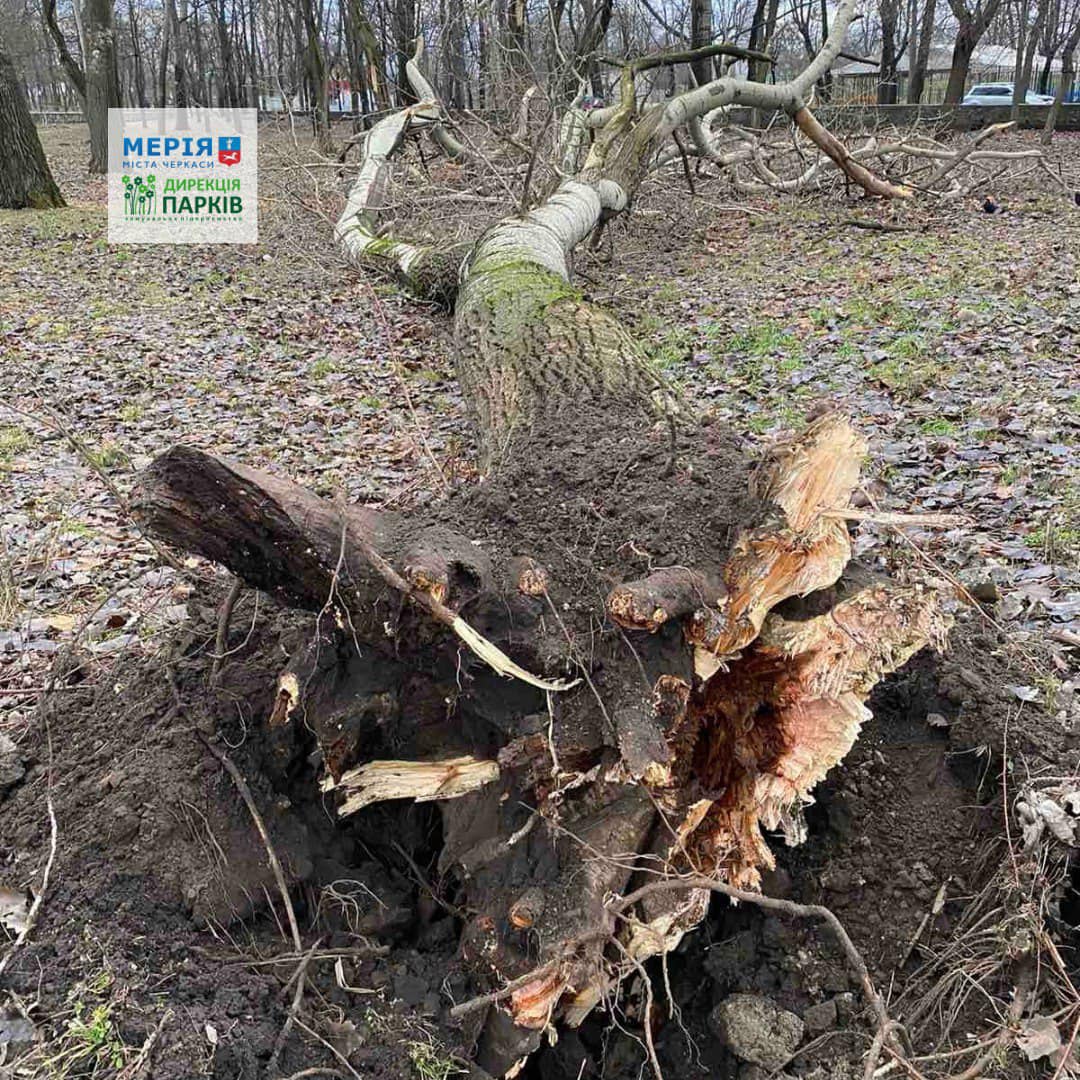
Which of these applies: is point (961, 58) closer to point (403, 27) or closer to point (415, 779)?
point (403, 27)

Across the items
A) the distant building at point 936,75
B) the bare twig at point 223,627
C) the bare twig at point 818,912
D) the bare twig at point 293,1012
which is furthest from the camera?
the distant building at point 936,75

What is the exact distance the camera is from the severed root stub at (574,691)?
2102 millimetres

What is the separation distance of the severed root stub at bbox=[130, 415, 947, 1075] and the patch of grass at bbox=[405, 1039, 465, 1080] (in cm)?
10

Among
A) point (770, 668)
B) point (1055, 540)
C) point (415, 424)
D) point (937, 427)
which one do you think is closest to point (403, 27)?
point (415, 424)

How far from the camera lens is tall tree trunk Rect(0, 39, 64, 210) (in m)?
12.5

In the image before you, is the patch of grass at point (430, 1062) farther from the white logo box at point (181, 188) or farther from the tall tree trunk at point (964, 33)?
the tall tree trunk at point (964, 33)

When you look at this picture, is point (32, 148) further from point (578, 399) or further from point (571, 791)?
point (571, 791)

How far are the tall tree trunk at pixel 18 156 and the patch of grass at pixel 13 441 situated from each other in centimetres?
916

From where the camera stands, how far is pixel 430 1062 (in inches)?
82.0

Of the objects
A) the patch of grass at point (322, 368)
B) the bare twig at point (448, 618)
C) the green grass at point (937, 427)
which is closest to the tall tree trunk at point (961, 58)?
the patch of grass at point (322, 368)

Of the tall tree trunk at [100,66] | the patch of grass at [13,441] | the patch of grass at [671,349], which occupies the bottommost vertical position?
the patch of grass at [13,441]

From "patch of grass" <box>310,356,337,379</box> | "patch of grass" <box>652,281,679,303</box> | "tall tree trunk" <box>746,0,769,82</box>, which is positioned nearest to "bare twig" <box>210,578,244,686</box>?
"patch of grass" <box>310,356,337,379</box>

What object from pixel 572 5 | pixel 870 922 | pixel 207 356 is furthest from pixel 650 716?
pixel 572 5

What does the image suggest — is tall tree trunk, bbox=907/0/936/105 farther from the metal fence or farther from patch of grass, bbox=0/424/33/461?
patch of grass, bbox=0/424/33/461
